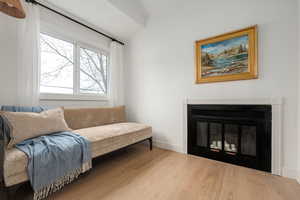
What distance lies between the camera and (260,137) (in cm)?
177

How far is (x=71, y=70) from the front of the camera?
8.07ft

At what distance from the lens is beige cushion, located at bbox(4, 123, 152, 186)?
1055 millimetres

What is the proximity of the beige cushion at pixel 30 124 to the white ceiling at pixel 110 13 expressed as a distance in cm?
172

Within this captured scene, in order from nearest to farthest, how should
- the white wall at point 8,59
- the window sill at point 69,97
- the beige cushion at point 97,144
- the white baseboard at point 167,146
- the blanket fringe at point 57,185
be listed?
the beige cushion at point 97,144, the blanket fringe at point 57,185, the white wall at point 8,59, the window sill at point 69,97, the white baseboard at point 167,146

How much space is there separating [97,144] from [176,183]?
1.02 meters

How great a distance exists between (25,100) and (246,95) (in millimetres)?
2987

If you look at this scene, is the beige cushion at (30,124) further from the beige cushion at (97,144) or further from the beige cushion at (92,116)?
the beige cushion at (92,116)

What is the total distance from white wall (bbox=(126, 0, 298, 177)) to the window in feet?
2.13

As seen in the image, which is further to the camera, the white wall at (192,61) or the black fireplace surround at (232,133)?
the black fireplace surround at (232,133)

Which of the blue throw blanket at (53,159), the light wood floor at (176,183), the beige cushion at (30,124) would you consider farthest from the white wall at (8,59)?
the light wood floor at (176,183)

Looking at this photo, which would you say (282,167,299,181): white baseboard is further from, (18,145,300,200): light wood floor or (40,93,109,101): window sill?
(40,93,109,101): window sill

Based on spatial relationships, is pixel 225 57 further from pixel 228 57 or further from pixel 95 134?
pixel 95 134

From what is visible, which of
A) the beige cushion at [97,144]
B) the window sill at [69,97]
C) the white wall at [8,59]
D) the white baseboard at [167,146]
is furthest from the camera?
the white baseboard at [167,146]

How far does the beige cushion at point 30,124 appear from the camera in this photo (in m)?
1.30
